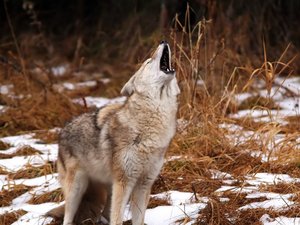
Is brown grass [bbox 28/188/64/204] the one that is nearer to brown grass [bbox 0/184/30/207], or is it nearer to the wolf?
brown grass [bbox 0/184/30/207]

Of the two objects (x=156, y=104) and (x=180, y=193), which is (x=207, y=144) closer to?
(x=180, y=193)

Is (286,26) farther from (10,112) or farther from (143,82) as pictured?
(143,82)

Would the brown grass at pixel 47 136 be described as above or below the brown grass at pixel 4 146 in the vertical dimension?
below

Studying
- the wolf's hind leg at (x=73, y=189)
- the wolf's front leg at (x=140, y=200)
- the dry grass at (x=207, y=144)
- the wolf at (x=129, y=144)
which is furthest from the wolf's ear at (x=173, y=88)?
the wolf's hind leg at (x=73, y=189)

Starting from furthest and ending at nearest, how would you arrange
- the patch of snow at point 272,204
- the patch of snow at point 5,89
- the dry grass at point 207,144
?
the patch of snow at point 5,89 < the dry grass at point 207,144 < the patch of snow at point 272,204

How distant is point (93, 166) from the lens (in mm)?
4941

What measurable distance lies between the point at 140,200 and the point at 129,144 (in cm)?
48

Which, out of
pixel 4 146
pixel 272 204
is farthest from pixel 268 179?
pixel 4 146

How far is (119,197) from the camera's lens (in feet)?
15.4

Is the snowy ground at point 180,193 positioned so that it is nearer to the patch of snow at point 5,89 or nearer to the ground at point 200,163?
the ground at point 200,163

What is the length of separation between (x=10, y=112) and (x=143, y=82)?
4.07m

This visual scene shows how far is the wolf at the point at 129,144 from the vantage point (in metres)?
Result: 4.69

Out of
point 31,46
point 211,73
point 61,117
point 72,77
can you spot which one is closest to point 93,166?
point 211,73

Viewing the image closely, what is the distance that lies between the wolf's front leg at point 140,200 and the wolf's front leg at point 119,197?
14 cm
